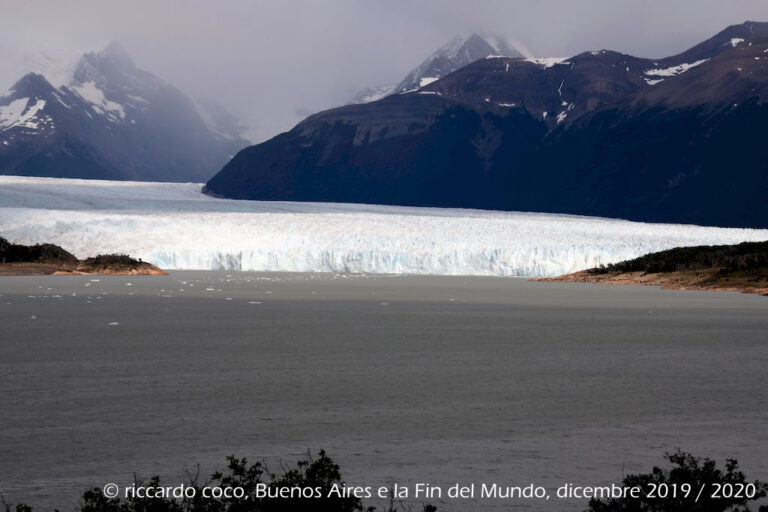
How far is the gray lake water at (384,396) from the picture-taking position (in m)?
7.04

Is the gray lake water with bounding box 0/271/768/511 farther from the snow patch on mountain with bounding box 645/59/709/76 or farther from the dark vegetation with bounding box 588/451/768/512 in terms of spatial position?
the snow patch on mountain with bounding box 645/59/709/76

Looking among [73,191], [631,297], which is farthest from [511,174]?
[631,297]

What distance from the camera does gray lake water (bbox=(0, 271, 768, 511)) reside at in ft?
23.1

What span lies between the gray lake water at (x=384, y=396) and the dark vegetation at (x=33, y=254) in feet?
76.6

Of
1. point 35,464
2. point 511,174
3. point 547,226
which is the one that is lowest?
point 35,464

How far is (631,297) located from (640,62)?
10550 centimetres

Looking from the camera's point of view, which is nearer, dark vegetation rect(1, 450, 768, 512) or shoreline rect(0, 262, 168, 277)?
dark vegetation rect(1, 450, 768, 512)

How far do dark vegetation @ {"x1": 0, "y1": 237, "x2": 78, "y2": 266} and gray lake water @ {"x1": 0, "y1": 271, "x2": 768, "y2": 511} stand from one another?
2333 centimetres

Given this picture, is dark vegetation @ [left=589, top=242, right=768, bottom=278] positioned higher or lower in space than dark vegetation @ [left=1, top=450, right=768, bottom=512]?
higher

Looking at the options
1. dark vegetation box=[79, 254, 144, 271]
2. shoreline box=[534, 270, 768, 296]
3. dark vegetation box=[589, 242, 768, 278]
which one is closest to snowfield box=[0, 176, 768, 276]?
dark vegetation box=[79, 254, 144, 271]

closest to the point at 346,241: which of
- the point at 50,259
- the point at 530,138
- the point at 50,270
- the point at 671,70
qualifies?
the point at 50,259

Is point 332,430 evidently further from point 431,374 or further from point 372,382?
point 431,374

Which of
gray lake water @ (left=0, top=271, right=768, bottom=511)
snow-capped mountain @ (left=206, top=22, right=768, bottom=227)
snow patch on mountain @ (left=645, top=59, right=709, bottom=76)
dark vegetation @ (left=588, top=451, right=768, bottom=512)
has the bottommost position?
gray lake water @ (left=0, top=271, right=768, bottom=511)

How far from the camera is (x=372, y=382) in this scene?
10.9 metres
